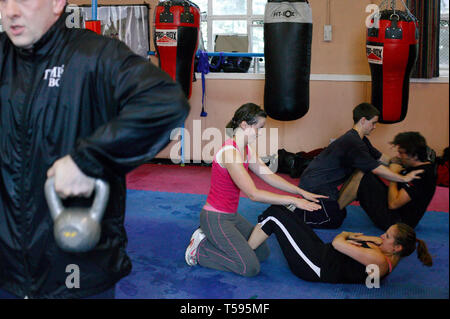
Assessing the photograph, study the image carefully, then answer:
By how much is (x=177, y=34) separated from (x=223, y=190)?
303 centimetres

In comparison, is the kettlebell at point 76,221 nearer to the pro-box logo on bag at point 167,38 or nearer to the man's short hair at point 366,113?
the man's short hair at point 366,113

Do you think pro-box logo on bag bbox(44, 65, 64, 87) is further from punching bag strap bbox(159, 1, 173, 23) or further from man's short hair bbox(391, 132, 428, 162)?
punching bag strap bbox(159, 1, 173, 23)

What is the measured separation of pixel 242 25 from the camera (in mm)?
7273

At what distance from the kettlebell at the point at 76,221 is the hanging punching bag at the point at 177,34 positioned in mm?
4997

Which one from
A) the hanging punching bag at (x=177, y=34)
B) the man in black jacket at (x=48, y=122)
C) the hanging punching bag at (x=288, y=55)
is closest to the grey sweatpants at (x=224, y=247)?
the hanging punching bag at (x=288, y=55)

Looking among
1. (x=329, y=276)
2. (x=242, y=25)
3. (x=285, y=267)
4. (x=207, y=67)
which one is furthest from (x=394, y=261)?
(x=242, y=25)

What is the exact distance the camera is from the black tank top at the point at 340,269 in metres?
3.16

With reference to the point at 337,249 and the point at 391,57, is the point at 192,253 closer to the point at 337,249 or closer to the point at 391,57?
the point at 337,249

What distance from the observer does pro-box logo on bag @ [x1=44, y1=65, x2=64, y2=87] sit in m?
1.35

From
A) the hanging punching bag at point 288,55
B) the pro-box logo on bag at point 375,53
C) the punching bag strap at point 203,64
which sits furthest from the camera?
the punching bag strap at point 203,64

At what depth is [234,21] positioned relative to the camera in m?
7.29

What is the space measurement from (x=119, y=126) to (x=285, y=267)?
2660 mm

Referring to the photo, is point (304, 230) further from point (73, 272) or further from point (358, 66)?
point (358, 66)

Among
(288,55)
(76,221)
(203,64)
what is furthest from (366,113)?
(76,221)
